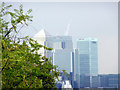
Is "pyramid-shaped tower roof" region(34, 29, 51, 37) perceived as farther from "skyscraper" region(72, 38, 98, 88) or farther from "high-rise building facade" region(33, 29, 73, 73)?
"skyscraper" region(72, 38, 98, 88)

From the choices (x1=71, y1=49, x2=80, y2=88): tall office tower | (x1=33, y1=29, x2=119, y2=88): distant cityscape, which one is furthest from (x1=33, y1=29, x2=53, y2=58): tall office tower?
(x1=71, y1=49, x2=80, y2=88): tall office tower

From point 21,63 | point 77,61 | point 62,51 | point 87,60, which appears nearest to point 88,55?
point 87,60

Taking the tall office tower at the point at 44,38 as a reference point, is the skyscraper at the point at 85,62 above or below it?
below

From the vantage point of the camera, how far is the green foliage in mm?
2570

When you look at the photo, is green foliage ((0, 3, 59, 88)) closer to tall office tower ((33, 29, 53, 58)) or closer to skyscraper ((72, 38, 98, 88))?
tall office tower ((33, 29, 53, 58))

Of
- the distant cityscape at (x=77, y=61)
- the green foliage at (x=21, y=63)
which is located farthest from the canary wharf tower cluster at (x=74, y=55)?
the green foliage at (x=21, y=63)

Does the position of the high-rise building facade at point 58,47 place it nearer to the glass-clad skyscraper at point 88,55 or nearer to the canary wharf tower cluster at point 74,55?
the canary wharf tower cluster at point 74,55

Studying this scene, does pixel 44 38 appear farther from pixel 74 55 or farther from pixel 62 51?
pixel 74 55

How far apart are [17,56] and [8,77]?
0.41 metres

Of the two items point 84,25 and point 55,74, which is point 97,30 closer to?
point 84,25

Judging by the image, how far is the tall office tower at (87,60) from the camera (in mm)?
3518

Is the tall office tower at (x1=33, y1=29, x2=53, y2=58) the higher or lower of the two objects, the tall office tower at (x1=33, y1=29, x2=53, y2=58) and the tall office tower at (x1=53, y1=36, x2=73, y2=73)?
the higher

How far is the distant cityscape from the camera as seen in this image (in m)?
3.48

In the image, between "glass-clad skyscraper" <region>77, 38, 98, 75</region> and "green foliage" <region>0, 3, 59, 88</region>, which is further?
"glass-clad skyscraper" <region>77, 38, 98, 75</region>
